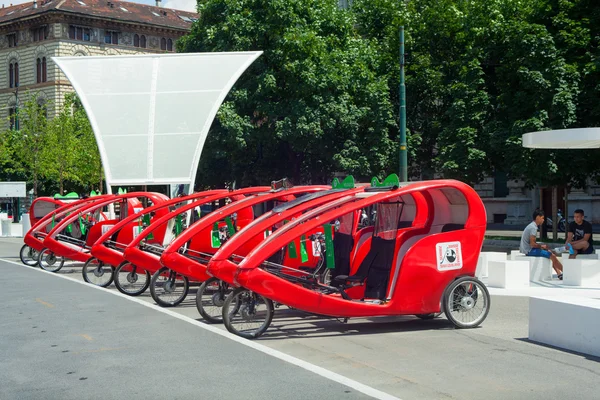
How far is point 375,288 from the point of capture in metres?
11.5

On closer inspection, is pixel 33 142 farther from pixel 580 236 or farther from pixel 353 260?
pixel 353 260

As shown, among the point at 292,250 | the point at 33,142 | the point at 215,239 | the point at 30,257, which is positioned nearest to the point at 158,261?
the point at 215,239

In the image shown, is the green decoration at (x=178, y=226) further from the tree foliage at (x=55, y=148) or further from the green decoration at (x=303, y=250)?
the tree foliage at (x=55, y=148)

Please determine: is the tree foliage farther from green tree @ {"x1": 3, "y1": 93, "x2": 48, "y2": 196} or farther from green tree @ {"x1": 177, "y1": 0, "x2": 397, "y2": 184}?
green tree @ {"x1": 177, "y1": 0, "x2": 397, "y2": 184}

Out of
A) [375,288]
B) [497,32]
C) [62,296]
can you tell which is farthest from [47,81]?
[375,288]

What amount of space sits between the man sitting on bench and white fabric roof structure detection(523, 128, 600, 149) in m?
1.36

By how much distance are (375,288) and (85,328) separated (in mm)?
3657

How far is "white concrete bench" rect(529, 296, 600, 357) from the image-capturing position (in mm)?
9383

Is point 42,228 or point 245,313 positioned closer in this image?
point 245,313

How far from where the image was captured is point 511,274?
15875 mm

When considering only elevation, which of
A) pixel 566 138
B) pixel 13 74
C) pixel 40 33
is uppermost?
pixel 40 33

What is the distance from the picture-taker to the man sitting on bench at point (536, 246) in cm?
1694

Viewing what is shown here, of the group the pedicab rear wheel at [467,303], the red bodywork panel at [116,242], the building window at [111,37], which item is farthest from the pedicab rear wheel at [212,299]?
the building window at [111,37]

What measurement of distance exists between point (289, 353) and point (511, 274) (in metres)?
7.32
